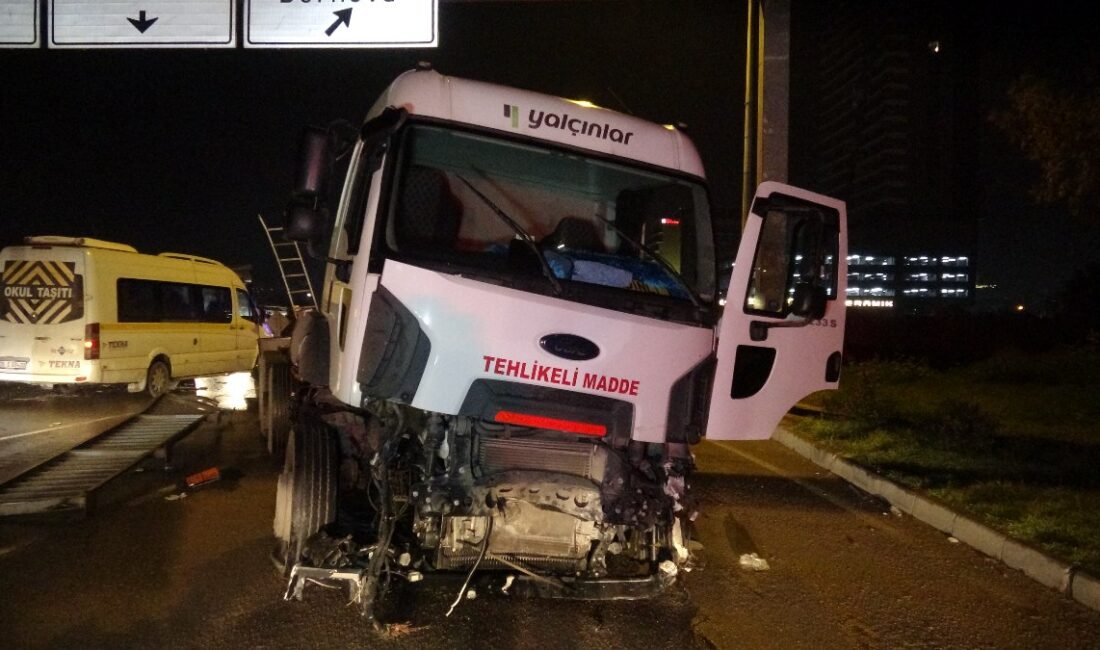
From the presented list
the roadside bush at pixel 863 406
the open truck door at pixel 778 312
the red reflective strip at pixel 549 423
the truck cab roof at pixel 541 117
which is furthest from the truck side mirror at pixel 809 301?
the roadside bush at pixel 863 406

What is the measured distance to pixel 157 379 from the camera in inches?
523

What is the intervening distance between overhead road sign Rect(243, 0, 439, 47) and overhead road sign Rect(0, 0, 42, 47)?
243 centimetres

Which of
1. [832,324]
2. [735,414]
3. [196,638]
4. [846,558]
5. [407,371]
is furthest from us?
[846,558]

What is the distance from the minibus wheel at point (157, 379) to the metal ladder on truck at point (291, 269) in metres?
6.64

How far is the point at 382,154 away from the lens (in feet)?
13.0

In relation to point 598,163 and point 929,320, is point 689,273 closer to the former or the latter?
point 598,163

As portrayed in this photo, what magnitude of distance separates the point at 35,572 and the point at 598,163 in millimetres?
4173

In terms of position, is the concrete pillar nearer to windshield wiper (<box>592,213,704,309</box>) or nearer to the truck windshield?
the truck windshield

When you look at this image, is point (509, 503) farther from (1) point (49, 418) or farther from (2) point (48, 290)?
(2) point (48, 290)

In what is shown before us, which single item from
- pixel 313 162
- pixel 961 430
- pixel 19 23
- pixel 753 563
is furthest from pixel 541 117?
pixel 19 23

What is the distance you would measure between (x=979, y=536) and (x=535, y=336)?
4302 millimetres

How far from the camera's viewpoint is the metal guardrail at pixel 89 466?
5.74 metres

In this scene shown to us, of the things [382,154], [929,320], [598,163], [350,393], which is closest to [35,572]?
[350,393]

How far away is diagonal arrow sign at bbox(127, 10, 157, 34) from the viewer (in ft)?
28.5
